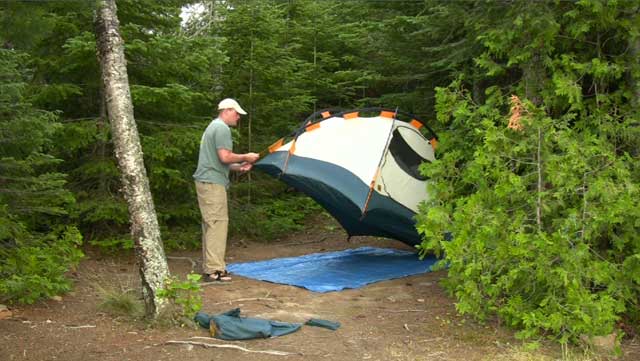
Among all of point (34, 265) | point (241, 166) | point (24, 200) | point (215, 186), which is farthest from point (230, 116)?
point (34, 265)

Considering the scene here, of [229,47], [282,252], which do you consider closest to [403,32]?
[229,47]

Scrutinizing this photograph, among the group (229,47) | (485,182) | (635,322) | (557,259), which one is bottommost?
(635,322)

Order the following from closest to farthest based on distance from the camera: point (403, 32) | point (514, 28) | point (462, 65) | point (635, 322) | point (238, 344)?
point (238, 344) < point (635, 322) < point (514, 28) < point (462, 65) < point (403, 32)

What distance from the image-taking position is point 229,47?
9898 mm

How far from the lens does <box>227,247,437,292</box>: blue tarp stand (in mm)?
6453

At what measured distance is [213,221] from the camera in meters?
6.32

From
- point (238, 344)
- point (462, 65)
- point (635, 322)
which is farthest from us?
point (462, 65)

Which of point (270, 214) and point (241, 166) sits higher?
point (241, 166)

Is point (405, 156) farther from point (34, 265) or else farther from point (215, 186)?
point (34, 265)

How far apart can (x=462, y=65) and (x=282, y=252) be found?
138 inches

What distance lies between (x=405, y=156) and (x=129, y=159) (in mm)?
3346

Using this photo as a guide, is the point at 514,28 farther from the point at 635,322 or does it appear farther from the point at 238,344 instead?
the point at 238,344

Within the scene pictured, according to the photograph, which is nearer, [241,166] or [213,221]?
[213,221]

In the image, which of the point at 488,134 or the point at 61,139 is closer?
the point at 488,134
